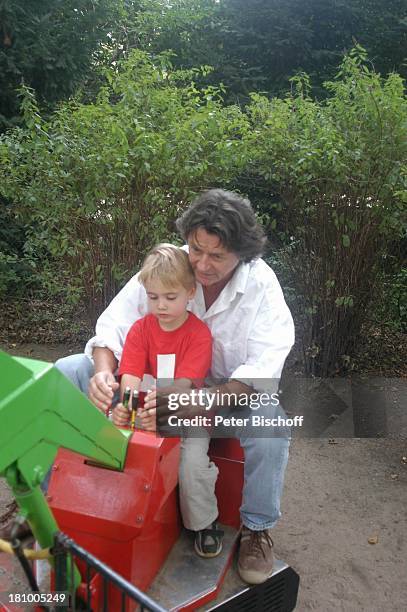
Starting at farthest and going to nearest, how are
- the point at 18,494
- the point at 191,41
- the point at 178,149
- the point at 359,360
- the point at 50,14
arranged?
the point at 191,41 < the point at 50,14 < the point at 359,360 < the point at 178,149 < the point at 18,494

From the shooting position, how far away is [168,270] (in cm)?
214

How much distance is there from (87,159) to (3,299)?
2.86 meters

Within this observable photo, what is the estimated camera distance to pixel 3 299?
20.3 ft

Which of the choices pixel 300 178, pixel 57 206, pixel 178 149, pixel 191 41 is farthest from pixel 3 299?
pixel 191 41

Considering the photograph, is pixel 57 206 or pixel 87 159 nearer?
pixel 87 159

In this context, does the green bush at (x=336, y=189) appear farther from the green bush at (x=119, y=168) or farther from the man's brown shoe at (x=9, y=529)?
the man's brown shoe at (x=9, y=529)

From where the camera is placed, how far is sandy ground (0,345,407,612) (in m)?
2.49

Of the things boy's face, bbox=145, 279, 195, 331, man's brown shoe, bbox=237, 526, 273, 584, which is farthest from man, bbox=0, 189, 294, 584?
boy's face, bbox=145, 279, 195, 331

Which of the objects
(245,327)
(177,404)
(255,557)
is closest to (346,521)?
(255,557)

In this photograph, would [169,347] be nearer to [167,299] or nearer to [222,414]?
[167,299]

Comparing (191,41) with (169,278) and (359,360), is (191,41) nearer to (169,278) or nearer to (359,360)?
(359,360)

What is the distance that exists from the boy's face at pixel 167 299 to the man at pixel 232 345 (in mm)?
130

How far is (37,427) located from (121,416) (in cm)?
66

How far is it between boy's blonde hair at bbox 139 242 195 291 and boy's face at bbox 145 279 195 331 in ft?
0.05
